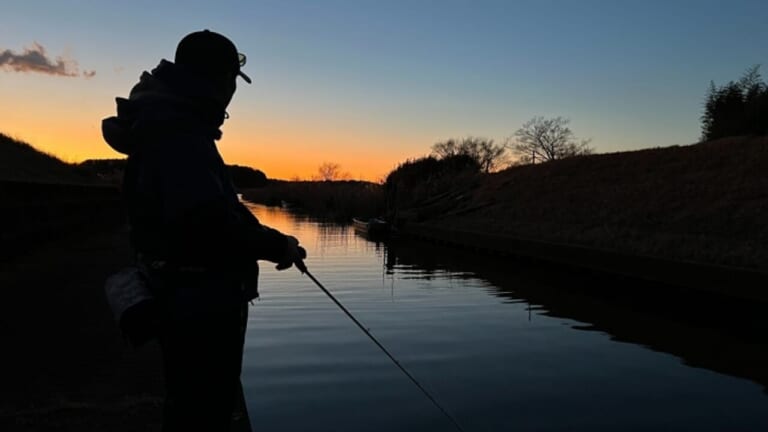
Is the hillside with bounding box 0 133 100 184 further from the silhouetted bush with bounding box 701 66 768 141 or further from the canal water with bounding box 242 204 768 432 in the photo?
the silhouetted bush with bounding box 701 66 768 141

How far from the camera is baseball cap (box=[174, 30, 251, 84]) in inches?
93.7

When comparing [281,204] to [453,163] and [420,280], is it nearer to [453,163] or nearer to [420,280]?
[453,163]

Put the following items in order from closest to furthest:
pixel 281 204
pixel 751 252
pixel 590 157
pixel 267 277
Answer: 1. pixel 751 252
2. pixel 267 277
3. pixel 590 157
4. pixel 281 204

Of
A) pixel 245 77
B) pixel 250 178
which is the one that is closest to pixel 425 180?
pixel 245 77

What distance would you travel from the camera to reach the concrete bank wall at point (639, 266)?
11102mm

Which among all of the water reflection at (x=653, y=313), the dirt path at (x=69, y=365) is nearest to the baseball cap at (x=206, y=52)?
the dirt path at (x=69, y=365)

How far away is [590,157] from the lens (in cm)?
3978

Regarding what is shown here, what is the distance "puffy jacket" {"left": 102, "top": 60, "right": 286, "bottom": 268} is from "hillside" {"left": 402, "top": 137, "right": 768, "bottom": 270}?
1222cm

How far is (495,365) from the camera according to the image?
725 centimetres

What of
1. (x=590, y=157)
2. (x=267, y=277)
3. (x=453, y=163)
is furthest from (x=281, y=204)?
(x=267, y=277)

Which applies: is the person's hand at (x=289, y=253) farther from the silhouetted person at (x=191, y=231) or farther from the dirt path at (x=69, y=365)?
the dirt path at (x=69, y=365)

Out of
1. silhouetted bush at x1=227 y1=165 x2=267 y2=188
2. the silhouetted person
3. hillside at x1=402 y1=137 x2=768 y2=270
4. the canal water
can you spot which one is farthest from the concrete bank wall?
silhouetted bush at x1=227 y1=165 x2=267 y2=188

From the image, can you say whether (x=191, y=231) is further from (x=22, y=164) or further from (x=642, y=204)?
(x=22, y=164)

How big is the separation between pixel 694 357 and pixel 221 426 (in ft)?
23.5
